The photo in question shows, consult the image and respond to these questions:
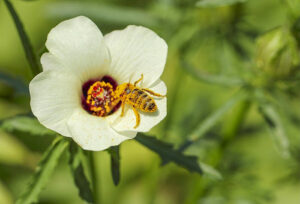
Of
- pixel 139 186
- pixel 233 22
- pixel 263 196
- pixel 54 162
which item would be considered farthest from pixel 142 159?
pixel 54 162

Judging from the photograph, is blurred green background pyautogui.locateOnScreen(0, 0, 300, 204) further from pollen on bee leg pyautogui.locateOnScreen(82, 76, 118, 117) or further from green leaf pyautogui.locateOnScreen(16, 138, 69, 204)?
pollen on bee leg pyautogui.locateOnScreen(82, 76, 118, 117)

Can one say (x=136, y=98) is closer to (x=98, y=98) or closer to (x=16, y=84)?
(x=98, y=98)

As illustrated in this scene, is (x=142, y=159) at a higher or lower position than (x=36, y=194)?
lower

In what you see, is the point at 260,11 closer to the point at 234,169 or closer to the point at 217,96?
the point at 217,96

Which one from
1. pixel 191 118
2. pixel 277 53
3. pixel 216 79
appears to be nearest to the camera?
pixel 277 53

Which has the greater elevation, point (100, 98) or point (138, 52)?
point (138, 52)

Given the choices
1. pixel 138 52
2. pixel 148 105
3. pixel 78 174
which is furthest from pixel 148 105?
pixel 78 174

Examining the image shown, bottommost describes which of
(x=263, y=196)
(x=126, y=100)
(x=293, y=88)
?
(x=263, y=196)
